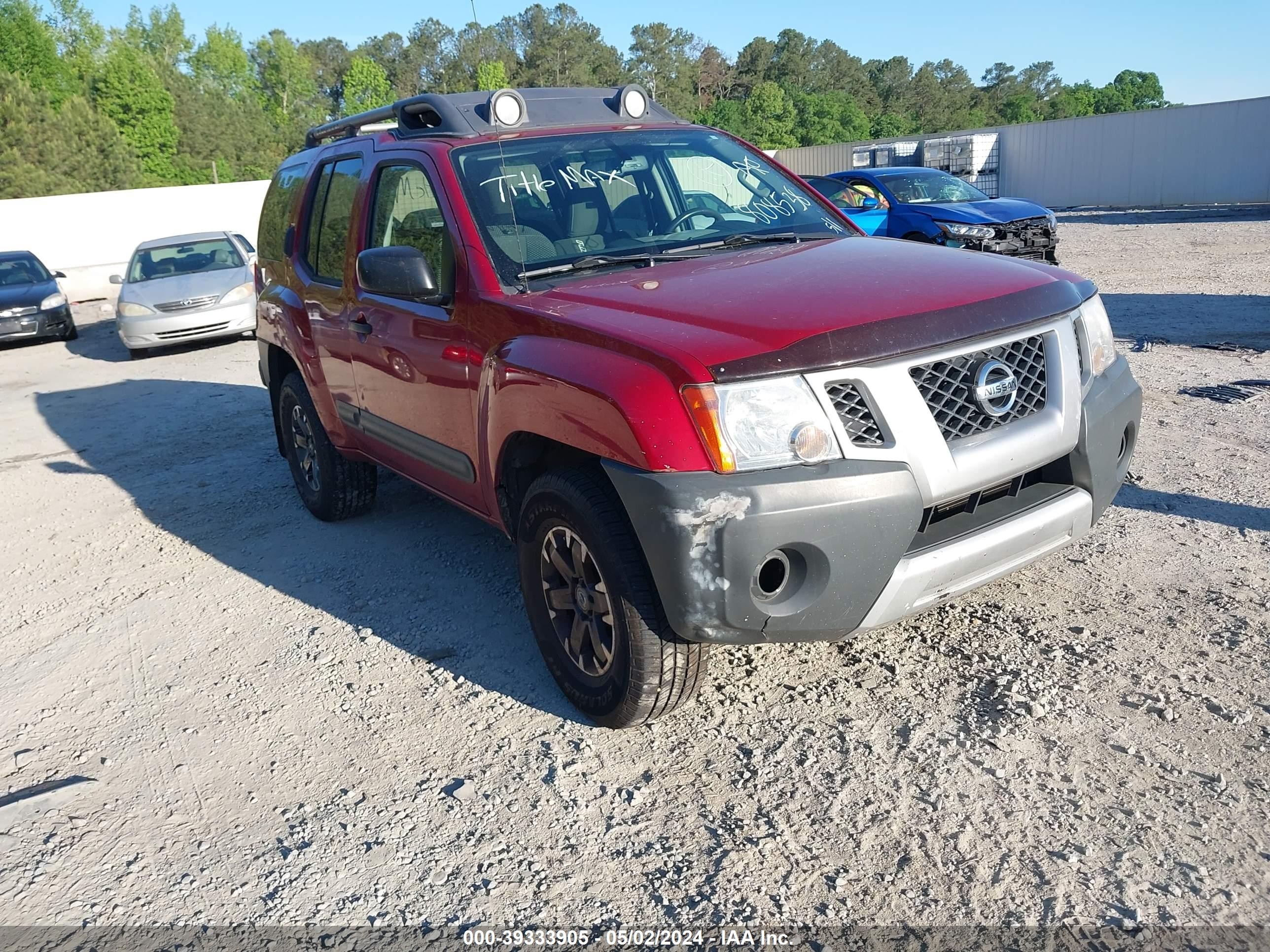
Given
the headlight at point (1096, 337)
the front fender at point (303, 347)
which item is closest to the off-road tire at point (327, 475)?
the front fender at point (303, 347)

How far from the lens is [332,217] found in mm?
5016

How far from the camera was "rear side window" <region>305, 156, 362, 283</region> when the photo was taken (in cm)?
478

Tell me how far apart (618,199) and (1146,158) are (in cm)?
3187

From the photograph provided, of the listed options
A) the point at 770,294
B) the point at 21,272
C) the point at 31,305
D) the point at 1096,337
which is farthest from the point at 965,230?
the point at 21,272

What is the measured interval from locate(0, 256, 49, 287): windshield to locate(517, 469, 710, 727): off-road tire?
52.7 ft

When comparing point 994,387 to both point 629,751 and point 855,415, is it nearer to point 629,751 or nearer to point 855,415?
point 855,415

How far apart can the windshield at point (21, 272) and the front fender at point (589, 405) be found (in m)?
15.8

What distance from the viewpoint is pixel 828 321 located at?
287 centimetres

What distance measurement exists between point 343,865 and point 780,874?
3.88 ft

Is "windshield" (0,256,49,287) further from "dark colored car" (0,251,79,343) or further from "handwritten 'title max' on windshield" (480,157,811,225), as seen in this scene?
"handwritten 'title max' on windshield" (480,157,811,225)

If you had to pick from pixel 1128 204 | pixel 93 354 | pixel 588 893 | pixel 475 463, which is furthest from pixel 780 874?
A: pixel 1128 204

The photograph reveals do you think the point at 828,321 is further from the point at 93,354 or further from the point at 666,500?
the point at 93,354

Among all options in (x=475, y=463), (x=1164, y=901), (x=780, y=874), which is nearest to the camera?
(x=1164, y=901)

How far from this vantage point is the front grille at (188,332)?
12.9m
